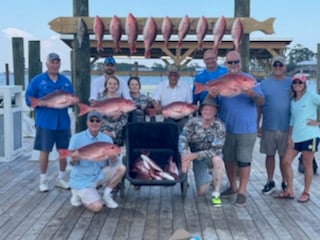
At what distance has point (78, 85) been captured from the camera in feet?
18.1

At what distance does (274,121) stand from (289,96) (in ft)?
1.01

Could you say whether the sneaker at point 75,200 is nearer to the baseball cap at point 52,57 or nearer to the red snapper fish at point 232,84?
the baseball cap at point 52,57

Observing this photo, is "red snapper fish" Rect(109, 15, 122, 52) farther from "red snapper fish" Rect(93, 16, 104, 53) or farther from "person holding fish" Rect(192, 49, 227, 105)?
"person holding fish" Rect(192, 49, 227, 105)

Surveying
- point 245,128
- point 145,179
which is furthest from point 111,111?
point 245,128

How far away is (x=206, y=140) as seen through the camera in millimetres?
4906

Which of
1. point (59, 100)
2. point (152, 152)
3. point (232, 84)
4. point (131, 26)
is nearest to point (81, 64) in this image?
point (59, 100)

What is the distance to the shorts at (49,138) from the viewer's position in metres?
5.34

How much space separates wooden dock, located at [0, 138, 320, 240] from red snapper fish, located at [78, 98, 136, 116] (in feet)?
3.30

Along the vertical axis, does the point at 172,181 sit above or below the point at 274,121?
below

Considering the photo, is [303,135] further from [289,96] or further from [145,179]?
[145,179]

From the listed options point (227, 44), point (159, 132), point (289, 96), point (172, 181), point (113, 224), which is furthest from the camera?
point (227, 44)

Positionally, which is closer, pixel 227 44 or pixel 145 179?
pixel 145 179

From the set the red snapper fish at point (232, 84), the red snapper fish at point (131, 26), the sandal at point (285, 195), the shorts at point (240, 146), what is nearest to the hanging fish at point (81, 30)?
the red snapper fish at point (131, 26)

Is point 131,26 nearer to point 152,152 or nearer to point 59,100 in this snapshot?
point 59,100
